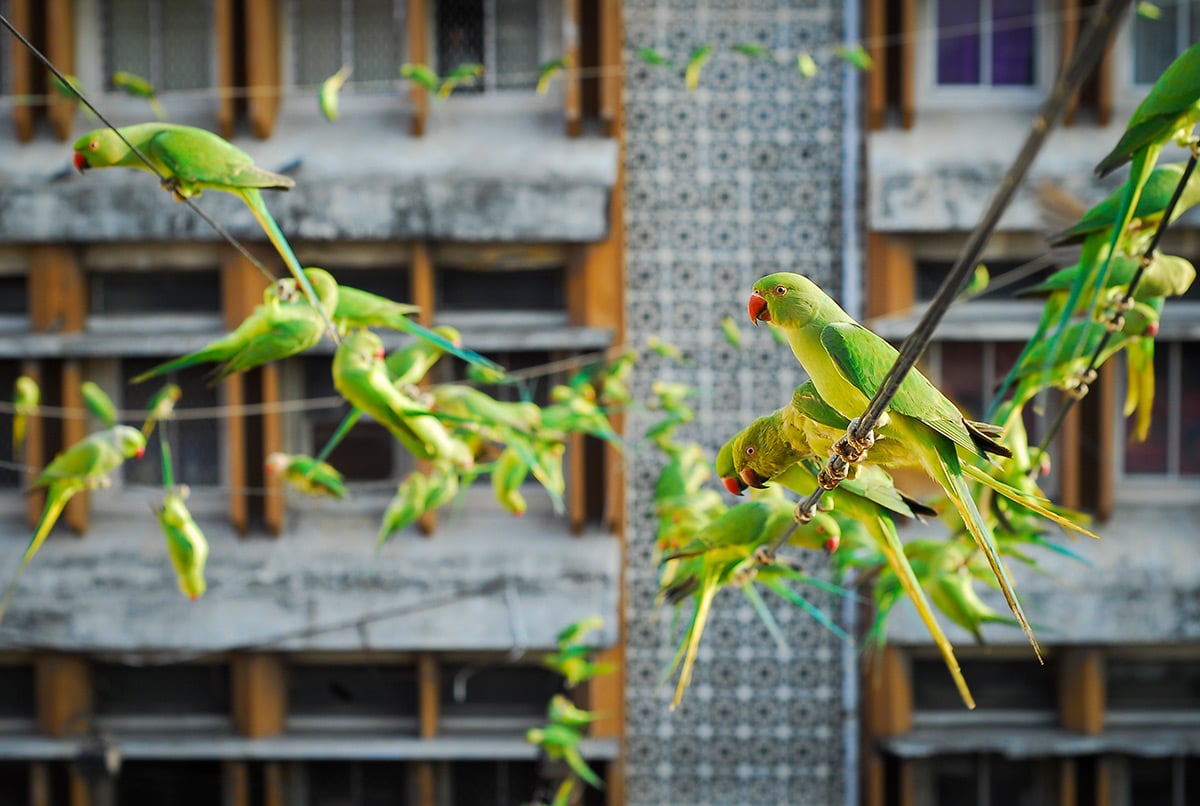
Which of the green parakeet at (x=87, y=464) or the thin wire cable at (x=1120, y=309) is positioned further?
the green parakeet at (x=87, y=464)

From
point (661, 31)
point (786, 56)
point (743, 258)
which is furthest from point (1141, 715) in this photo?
point (661, 31)

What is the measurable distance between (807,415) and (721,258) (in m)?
3.84

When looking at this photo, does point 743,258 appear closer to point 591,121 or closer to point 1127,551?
point 591,121

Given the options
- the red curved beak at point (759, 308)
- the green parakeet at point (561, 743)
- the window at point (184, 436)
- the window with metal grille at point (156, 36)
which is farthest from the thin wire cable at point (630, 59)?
the red curved beak at point (759, 308)

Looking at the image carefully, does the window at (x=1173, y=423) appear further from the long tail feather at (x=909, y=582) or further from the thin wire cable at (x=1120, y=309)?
the long tail feather at (x=909, y=582)

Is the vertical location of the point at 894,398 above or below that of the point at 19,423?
above

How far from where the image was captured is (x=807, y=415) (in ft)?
4.53

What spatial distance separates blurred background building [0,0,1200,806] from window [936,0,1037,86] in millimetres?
13

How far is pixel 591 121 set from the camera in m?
5.02

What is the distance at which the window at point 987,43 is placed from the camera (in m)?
5.12

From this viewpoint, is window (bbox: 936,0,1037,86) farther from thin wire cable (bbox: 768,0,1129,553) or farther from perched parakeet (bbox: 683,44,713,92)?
thin wire cable (bbox: 768,0,1129,553)

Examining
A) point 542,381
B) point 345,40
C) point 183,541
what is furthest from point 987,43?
point 183,541

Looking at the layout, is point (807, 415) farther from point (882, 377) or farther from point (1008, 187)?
point (1008, 187)

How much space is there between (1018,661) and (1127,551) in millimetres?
668
